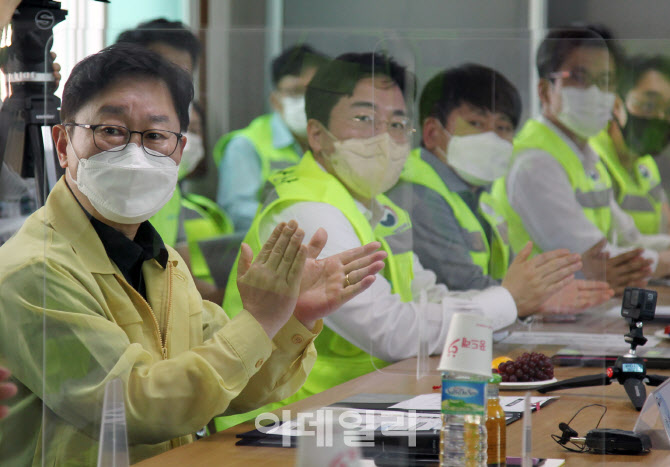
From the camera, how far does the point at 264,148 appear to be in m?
1.91

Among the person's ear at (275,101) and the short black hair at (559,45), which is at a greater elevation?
the short black hair at (559,45)

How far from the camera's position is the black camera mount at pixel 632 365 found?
188 centimetres

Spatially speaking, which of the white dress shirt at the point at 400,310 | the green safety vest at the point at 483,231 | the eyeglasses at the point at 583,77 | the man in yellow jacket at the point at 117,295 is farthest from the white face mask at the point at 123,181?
the eyeglasses at the point at 583,77

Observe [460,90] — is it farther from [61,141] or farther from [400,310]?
[61,141]

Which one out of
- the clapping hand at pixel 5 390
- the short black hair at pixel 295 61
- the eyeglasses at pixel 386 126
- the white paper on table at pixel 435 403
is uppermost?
the short black hair at pixel 295 61

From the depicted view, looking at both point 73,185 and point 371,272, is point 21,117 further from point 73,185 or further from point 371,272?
point 371,272

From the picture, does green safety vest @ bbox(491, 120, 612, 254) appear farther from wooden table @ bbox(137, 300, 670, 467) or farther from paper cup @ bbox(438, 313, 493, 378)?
paper cup @ bbox(438, 313, 493, 378)

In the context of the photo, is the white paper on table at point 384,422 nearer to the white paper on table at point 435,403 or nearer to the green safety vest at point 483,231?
the white paper on table at point 435,403

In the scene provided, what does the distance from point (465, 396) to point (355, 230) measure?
3.14 feet

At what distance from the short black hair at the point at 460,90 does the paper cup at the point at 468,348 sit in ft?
4.27

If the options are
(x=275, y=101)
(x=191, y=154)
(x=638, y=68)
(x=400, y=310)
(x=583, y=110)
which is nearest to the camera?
(x=191, y=154)

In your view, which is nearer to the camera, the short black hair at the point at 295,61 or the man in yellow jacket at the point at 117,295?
the man in yellow jacket at the point at 117,295

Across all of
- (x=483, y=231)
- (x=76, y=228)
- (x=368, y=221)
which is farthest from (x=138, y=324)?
(x=483, y=231)

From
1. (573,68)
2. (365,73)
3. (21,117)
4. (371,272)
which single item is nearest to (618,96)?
(573,68)
